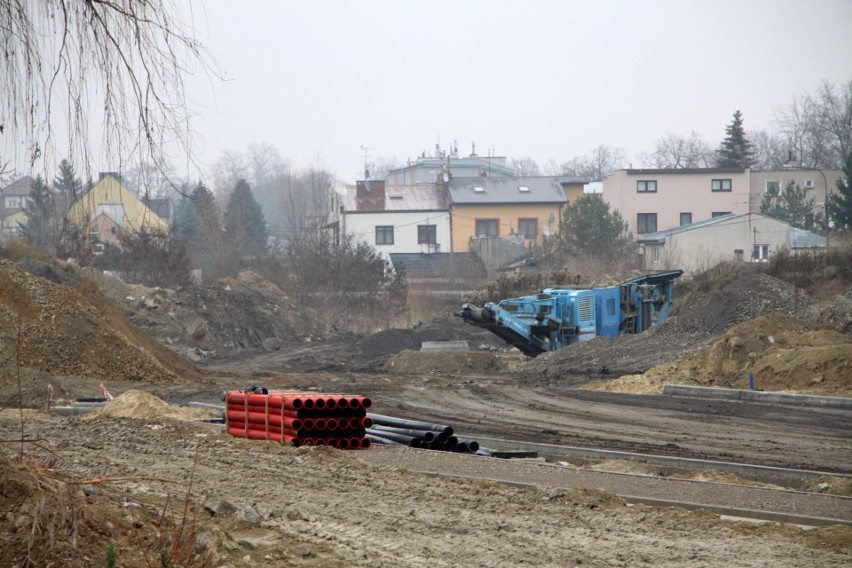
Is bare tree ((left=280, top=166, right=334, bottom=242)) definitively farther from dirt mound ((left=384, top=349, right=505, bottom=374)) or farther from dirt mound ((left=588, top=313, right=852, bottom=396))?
dirt mound ((left=588, top=313, right=852, bottom=396))

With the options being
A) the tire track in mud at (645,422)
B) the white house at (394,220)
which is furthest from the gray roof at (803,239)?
the tire track in mud at (645,422)

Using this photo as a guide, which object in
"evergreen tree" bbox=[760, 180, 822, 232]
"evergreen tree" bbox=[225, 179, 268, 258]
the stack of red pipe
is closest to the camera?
the stack of red pipe

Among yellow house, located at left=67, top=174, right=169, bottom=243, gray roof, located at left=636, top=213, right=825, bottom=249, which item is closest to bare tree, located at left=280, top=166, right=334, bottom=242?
gray roof, located at left=636, top=213, right=825, bottom=249

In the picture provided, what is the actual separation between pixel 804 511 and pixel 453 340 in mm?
27534

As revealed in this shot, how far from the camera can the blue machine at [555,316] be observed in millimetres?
29781

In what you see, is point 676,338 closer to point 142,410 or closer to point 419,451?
point 142,410

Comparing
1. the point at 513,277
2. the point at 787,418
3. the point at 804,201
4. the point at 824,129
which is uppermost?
the point at 824,129

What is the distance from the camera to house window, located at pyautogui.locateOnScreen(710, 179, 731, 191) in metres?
70.2

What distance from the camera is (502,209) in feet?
236

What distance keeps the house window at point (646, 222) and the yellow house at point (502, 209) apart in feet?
19.3

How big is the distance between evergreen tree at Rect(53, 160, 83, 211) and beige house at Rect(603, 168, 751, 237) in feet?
214

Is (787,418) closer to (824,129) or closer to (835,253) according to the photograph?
(835,253)

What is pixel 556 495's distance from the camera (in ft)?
30.1

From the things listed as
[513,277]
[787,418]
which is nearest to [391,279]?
[513,277]
